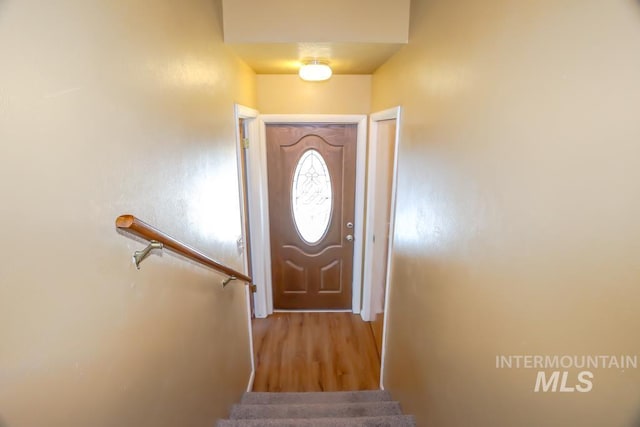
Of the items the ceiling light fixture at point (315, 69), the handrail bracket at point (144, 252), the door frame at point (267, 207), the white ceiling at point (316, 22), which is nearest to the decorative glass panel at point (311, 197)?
the door frame at point (267, 207)

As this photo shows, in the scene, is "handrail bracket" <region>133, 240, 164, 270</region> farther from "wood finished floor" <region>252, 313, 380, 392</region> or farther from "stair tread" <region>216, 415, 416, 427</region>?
"wood finished floor" <region>252, 313, 380, 392</region>

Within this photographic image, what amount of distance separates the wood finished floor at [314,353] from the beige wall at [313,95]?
2099 millimetres

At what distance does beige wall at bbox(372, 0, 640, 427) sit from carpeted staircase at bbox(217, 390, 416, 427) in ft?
1.36

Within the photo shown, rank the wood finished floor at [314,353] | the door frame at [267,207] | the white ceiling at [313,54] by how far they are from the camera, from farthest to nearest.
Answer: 1. the door frame at [267,207]
2. the wood finished floor at [314,353]
3. the white ceiling at [313,54]

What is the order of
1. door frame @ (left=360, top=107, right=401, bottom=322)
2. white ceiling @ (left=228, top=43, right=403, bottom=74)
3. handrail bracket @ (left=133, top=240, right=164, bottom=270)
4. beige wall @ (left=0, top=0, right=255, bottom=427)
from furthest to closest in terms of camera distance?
1. door frame @ (left=360, top=107, right=401, bottom=322)
2. white ceiling @ (left=228, top=43, right=403, bottom=74)
3. handrail bracket @ (left=133, top=240, right=164, bottom=270)
4. beige wall @ (left=0, top=0, right=255, bottom=427)

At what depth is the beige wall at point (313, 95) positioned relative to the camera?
9.31 feet

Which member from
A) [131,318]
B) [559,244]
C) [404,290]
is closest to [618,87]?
[559,244]

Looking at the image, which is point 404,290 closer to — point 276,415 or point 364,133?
point 276,415

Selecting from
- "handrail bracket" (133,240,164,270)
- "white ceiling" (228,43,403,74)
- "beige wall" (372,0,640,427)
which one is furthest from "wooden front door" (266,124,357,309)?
"handrail bracket" (133,240,164,270)

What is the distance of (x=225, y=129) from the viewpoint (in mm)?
1854

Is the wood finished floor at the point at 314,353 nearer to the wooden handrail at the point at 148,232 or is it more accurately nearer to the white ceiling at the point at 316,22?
the wooden handrail at the point at 148,232

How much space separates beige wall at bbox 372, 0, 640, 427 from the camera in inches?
23.0

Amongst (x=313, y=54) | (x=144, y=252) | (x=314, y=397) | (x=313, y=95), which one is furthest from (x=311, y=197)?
(x=144, y=252)

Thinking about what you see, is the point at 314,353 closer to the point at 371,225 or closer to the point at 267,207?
the point at 371,225
